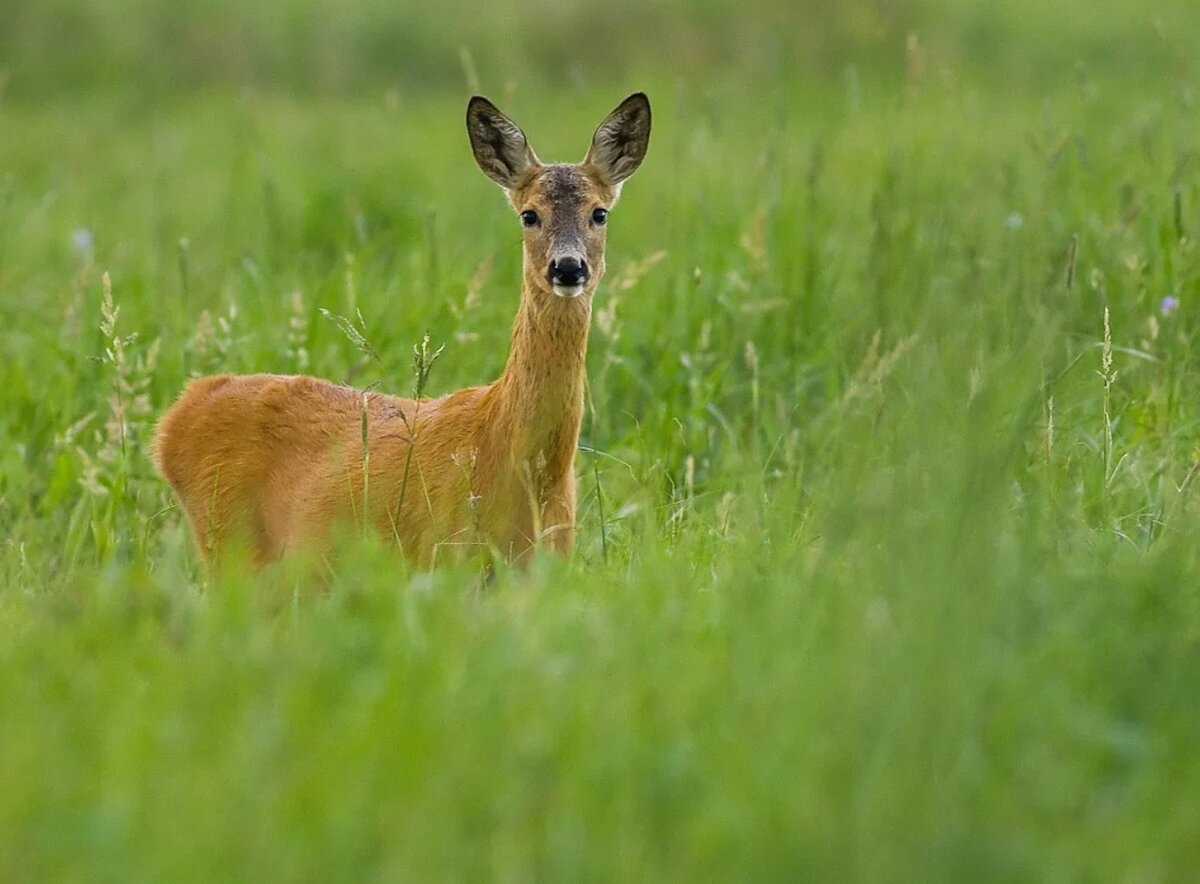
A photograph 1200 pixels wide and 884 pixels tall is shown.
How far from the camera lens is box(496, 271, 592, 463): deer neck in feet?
15.5

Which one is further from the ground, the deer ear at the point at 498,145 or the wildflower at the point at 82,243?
the deer ear at the point at 498,145

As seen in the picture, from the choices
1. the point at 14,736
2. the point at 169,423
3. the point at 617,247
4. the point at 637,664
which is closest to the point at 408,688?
the point at 637,664

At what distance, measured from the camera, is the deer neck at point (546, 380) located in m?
4.74

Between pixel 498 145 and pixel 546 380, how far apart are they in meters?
0.98

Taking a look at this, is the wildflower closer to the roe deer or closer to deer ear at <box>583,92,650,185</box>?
the roe deer

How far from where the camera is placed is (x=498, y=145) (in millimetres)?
5496

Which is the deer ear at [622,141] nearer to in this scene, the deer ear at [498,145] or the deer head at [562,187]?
the deer head at [562,187]

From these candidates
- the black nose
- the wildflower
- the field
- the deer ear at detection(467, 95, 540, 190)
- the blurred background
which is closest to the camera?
the field

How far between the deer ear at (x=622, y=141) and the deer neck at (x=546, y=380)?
2.48ft

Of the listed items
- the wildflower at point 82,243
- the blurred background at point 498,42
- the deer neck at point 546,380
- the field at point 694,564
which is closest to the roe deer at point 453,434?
the deer neck at point 546,380

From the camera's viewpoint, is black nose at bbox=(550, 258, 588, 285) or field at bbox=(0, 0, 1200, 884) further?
black nose at bbox=(550, 258, 588, 285)

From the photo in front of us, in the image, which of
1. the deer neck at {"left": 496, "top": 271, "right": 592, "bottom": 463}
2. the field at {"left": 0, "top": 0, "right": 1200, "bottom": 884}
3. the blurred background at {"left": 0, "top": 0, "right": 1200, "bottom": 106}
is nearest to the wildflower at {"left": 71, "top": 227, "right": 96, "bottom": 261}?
the field at {"left": 0, "top": 0, "right": 1200, "bottom": 884}

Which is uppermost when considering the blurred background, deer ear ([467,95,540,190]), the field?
the blurred background

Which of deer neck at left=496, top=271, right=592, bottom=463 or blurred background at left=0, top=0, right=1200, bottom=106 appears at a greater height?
blurred background at left=0, top=0, right=1200, bottom=106
